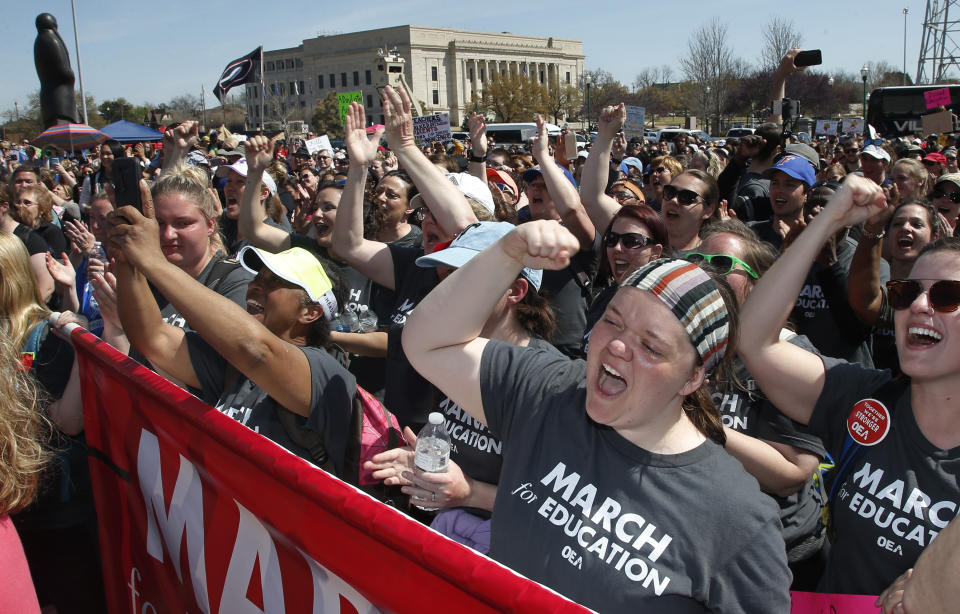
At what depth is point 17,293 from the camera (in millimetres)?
3141

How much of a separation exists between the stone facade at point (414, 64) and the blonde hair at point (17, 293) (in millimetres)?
97376

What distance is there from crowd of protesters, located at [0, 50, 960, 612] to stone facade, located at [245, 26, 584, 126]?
319 ft

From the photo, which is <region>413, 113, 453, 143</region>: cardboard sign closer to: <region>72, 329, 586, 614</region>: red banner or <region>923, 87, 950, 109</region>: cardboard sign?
<region>72, 329, 586, 614</region>: red banner

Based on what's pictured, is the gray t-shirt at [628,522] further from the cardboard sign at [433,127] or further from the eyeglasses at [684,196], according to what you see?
the cardboard sign at [433,127]

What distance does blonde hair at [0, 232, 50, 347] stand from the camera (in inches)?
122

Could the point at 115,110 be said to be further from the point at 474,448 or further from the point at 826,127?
the point at 474,448

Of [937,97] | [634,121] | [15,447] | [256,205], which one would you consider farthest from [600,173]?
[937,97]

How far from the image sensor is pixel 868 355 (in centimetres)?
405

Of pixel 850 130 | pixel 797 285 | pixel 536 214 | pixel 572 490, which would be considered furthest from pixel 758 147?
pixel 850 130

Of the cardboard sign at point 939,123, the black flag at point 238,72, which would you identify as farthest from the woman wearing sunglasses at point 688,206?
the black flag at point 238,72

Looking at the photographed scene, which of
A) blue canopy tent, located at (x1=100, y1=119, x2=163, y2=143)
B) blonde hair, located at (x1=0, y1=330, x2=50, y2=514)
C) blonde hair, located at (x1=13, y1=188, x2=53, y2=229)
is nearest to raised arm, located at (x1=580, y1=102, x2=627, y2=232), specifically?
blonde hair, located at (x1=0, y1=330, x2=50, y2=514)

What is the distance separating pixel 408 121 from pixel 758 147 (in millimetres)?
4703

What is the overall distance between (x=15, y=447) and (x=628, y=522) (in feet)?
5.38

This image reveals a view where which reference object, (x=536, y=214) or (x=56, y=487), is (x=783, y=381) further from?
(x=536, y=214)
